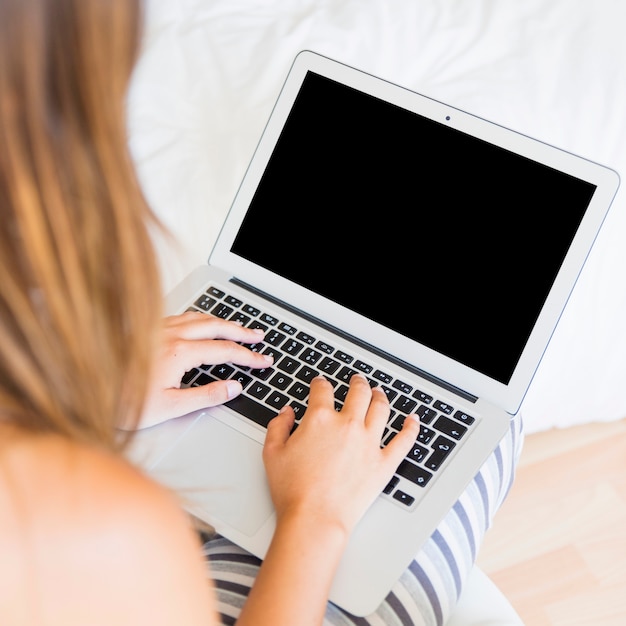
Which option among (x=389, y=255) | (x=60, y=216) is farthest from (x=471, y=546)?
(x=60, y=216)

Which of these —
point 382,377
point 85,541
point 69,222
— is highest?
point 382,377

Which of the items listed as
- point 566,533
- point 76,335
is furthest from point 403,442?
point 566,533

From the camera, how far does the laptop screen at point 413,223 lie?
0.78m

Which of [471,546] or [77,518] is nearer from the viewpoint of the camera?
[77,518]

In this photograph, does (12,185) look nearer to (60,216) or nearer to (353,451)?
(60,216)

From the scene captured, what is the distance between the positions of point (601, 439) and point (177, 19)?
985mm

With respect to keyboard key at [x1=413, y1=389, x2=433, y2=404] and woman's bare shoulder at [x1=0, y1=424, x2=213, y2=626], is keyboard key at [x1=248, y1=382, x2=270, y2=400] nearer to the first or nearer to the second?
keyboard key at [x1=413, y1=389, x2=433, y2=404]

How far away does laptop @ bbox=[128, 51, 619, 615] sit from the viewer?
29.7 inches

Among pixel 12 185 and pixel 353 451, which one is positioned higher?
pixel 353 451

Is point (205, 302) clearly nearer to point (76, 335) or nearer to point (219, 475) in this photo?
point (219, 475)

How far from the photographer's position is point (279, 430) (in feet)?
2.45

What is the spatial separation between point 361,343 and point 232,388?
16 centimetres

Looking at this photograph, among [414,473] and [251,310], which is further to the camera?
[251,310]

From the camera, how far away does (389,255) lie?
2.78 ft
